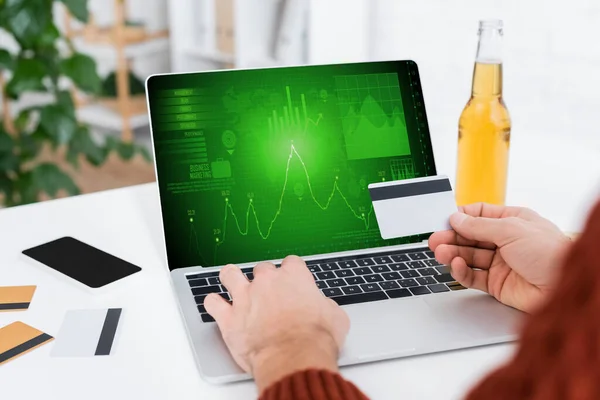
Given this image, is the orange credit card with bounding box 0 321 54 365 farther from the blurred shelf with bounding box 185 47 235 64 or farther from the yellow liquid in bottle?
the blurred shelf with bounding box 185 47 235 64

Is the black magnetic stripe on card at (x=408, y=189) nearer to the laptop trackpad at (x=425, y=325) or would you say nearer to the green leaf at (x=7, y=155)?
the laptop trackpad at (x=425, y=325)

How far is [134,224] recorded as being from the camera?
1.11m

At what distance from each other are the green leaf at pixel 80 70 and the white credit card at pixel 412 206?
44.6 inches

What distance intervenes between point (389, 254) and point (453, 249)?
0.12 m

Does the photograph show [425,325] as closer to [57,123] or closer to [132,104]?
[57,123]

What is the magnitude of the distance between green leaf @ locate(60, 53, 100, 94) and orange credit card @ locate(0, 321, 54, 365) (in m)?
1.12

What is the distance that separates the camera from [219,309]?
0.75 m

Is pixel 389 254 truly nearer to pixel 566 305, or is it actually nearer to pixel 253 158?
pixel 253 158

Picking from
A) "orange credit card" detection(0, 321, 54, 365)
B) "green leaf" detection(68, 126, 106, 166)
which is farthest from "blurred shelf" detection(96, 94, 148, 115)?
"orange credit card" detection(0, 321, 54, 365)

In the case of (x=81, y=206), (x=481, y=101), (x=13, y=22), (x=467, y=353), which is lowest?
(x=467, y=353)

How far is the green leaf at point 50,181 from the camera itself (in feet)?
5.91

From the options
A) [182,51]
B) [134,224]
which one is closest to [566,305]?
[134,224]

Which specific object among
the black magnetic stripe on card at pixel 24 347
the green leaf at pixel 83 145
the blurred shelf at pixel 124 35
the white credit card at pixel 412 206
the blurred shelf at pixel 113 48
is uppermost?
the blurred shelf at pixel 124 35

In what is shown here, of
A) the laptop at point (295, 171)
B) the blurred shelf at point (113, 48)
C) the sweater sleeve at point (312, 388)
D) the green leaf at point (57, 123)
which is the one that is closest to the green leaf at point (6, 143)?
the green leaf at point (57, 123)
